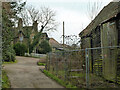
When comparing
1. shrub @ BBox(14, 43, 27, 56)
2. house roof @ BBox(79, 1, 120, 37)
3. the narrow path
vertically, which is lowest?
the narrow path

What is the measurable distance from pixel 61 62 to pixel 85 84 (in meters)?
3.09

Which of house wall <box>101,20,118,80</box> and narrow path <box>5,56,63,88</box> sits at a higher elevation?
house wall <box>101,20,118,80</box>

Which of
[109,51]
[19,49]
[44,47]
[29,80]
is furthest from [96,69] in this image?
[44,47]

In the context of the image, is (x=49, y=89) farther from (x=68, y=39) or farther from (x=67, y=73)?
(x=68, y=39)

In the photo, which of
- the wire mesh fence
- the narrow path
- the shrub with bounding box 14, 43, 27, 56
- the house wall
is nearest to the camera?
the wire mesh fence

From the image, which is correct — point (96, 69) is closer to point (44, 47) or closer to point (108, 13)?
point (108, 13)

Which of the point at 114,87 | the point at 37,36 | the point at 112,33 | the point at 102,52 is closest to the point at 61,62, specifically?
the point at 102,52

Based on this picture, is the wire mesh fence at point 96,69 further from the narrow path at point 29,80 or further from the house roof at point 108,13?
the house roof at point 108,13

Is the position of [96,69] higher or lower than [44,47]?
lower

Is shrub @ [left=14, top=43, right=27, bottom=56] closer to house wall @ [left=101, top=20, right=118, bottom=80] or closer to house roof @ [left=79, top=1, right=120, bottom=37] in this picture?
house roof @ [left=79, top=1, right=120, bottom=37]

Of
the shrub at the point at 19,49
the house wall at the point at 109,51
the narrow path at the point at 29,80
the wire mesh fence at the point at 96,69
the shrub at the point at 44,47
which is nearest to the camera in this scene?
the wire mesh fence at the point at 96,69

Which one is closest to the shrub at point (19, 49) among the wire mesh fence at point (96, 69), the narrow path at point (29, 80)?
the narrow path at point (29, 80)

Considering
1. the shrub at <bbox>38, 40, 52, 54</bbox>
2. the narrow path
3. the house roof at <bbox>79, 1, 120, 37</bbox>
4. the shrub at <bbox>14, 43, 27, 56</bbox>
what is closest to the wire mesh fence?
the narrow path

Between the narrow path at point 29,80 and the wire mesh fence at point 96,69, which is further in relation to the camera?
the narrow path at point 29,80
